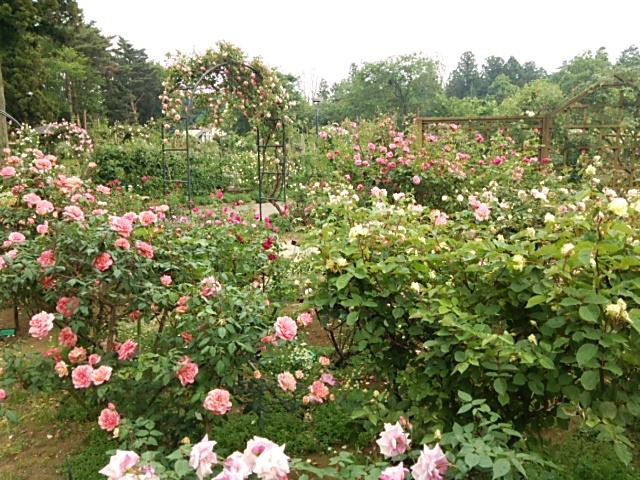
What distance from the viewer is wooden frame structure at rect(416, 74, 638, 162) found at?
662 cm

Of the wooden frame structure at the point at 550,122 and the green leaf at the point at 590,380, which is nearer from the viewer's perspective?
the green leaf at the point at 590,380

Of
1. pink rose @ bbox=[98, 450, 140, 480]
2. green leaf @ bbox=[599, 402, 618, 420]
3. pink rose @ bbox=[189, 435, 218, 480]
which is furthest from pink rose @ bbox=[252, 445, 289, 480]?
green leaf @ bbox=[599, 402, 618, 420]

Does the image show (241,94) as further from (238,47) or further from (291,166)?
(291,166)

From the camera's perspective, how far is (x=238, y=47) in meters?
6.97

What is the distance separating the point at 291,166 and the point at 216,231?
5725mm

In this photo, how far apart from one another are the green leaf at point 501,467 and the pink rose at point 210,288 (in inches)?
46.6

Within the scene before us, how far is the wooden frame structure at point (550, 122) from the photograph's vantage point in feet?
21.7

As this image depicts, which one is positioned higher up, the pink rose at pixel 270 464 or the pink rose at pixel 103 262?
the pink rose at pixel 103 262

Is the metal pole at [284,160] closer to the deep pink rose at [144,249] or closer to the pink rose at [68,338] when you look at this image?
the deep pink rose at [144,249]

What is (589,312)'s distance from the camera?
1.32 meters

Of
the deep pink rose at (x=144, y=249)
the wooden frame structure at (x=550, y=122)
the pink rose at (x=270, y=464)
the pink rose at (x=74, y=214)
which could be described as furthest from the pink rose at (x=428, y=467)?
the wooden frame structure at (x=550, y=122)

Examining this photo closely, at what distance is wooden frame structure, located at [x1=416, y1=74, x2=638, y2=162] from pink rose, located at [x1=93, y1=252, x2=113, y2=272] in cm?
501

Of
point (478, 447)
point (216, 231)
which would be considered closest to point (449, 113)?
point (216, 231)

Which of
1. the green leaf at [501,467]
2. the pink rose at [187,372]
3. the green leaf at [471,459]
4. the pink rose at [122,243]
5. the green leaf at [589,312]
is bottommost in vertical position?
the pink rose at [187,372]
